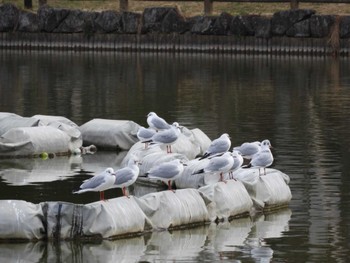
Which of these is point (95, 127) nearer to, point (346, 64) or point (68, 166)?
point (68, 166)

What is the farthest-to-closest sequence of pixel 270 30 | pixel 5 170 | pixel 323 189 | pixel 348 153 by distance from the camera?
pixel 270 30 → pixel 348 153 → pixel 5 170 → pixel 323 189

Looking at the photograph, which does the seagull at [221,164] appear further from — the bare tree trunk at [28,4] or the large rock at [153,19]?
the bare tree trunk at [28,4]

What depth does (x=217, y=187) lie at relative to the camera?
1791 cm

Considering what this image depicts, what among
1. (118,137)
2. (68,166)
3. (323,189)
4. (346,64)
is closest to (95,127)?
(118,137)

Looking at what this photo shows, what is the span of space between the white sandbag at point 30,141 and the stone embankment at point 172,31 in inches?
1322

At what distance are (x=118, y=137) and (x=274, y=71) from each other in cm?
2469

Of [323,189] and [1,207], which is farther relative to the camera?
[323,189]

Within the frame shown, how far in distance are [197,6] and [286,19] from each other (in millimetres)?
9135

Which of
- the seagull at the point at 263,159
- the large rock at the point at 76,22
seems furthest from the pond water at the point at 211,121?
the large rock at the point at 76,22

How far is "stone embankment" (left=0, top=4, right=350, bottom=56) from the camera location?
57538mm

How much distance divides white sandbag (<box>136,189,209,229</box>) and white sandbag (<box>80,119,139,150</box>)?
28.2ft

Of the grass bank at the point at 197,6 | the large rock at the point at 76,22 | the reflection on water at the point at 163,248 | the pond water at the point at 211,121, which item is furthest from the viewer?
the large rock at the point at 76,22

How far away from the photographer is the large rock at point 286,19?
190ft

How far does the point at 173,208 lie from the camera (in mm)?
16875
